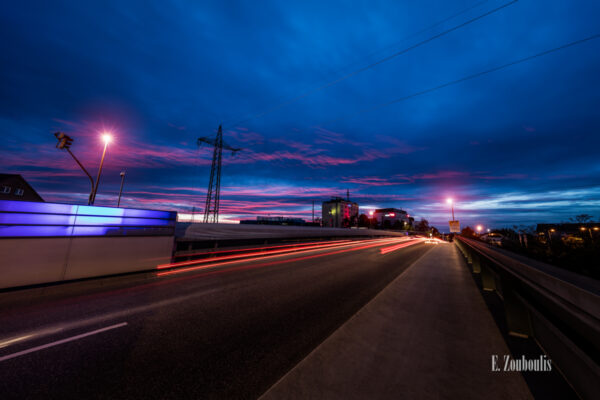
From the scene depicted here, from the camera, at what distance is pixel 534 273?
2803 millimetres

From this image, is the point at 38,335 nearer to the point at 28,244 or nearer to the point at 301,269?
the point at 28,244

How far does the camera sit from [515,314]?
355 cm

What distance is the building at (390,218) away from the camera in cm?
12789

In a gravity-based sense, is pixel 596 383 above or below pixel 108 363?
above

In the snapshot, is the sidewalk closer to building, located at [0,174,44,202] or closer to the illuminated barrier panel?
the illuminated barrier panel

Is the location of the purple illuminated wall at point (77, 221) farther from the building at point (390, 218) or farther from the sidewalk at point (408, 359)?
the building at point (390, 218)

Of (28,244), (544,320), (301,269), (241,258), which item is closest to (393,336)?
(544,320)

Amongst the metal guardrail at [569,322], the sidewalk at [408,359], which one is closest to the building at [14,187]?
the sidewalk at [408,359]

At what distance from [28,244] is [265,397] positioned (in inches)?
324

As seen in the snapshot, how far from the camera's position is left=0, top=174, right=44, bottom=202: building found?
3938cm

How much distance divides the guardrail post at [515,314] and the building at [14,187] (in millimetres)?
62995

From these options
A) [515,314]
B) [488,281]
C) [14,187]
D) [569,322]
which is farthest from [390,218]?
[14,187]

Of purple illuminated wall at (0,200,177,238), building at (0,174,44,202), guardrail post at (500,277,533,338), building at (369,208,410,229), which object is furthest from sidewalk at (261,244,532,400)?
building at (369,208,410,229)

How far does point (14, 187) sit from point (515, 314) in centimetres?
7227
